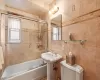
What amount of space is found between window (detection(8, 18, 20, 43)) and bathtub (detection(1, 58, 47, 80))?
81 cm

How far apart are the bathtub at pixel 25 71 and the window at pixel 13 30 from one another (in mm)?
813

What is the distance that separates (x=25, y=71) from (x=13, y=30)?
52.0 inches

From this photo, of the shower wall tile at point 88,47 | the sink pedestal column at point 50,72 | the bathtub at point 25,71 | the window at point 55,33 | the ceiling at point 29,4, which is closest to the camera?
the shower wall tile at point 88,47

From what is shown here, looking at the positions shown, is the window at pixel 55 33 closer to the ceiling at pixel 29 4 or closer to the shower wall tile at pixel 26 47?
the shower wall tile at pixel 26 47

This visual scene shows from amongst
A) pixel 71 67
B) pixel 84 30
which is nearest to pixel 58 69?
pixel 71 67

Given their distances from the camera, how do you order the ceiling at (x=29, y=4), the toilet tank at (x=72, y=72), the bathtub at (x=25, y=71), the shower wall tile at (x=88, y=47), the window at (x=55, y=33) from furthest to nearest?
the window at (x=55, y=33) → the ceiling at (x=29, y=4) → the bathtub at (x=25, y=71) → the toilet tank at (x=72, y=72) → the shower wall tile at (x=88, y=47)

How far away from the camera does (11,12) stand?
2133 millimetres

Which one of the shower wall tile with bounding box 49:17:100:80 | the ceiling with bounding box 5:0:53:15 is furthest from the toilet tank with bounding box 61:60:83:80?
the ceiling with bounding box 5:0:53:15

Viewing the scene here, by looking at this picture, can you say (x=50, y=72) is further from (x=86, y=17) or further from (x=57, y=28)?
(x=86, y=17)

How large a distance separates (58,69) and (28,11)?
220cm

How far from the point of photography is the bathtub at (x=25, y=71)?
167 centimetres

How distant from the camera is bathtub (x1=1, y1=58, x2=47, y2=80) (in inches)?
65.7

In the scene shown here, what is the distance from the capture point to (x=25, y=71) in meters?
1.86

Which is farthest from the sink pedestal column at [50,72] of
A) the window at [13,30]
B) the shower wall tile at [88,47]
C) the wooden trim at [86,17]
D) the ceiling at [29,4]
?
the ceiling at [29,4]
